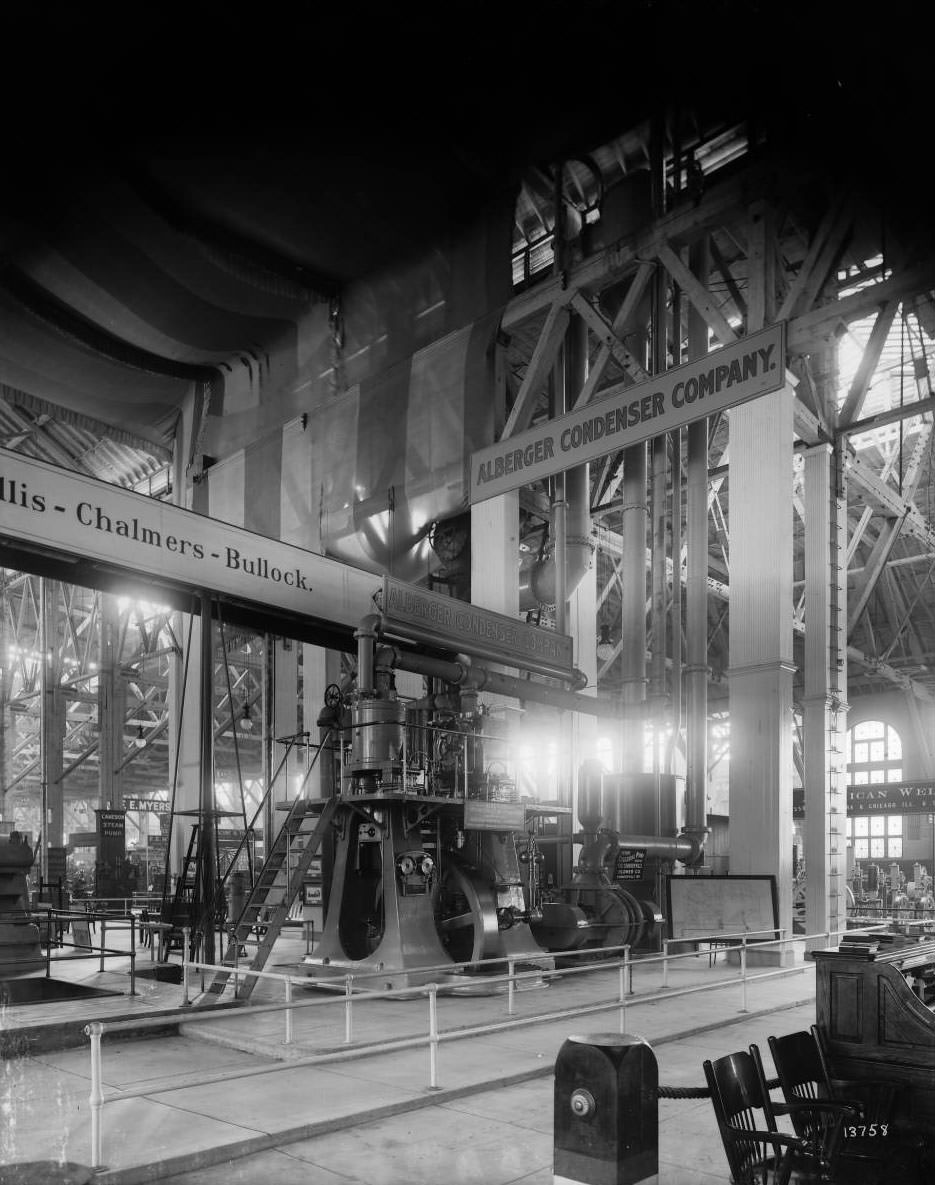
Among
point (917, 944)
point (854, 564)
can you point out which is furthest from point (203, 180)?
point (854, 564)

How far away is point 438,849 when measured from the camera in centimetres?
1694

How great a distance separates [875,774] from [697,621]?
3034 cm

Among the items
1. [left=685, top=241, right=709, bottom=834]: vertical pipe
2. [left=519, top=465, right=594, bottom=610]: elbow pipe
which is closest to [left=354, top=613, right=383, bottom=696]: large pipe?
[left=685, top=241, right=709, bottom=834]: vertical pipe

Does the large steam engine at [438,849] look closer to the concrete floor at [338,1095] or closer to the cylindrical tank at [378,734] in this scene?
the cylindrical tank at [378,734]

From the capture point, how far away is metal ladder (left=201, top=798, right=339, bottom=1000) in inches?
556

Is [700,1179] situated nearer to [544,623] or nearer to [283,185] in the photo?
[544,623]

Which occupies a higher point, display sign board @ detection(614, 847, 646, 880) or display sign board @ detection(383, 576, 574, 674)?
display sign board @ detection(383, 576, 574, 674)

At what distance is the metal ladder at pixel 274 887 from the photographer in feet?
46.3

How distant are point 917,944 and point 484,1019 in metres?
5.84

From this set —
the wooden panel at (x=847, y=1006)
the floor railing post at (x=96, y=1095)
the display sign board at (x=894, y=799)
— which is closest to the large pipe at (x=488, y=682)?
the display sign board at (x=894, y=799)

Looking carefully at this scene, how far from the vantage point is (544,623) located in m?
26.7

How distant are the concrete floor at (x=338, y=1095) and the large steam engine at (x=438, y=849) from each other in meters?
1.50

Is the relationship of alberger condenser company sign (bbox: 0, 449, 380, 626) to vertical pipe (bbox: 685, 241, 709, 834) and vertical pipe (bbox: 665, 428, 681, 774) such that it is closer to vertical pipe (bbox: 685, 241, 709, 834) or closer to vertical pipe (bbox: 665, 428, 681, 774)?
vertical pipe (bbox: 685, 241, 709, 834)

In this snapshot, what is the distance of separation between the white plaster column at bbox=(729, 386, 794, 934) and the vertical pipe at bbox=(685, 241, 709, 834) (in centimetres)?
158
